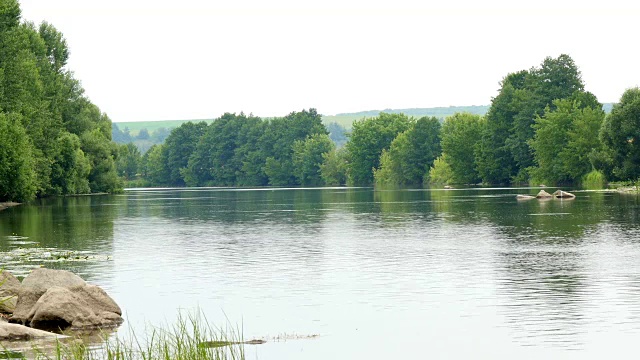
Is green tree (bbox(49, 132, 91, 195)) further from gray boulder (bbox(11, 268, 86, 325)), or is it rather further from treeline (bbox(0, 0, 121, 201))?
gray boulder (bbox(11, 268, 86, 325))

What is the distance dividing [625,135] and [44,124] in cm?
5793

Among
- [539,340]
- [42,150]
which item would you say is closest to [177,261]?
[539,340]

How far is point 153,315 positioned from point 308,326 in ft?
13.4

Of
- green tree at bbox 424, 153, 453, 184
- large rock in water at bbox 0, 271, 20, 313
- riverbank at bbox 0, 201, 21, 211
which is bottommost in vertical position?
large rock in water at bbox 0, 271, 20, 313

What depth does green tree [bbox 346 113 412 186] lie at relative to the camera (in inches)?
7692

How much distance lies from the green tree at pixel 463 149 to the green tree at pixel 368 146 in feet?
111

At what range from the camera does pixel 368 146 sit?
7692 inches

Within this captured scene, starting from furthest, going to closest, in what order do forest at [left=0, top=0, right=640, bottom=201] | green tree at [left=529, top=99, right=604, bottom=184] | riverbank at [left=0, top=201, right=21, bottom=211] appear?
green tree at [left=529, top=99, right=604, bottom=184] → forest at [left=0, top=0, right=640, bottom=201] → riverbank at [left=0, top=201, right=21, bottom=211]

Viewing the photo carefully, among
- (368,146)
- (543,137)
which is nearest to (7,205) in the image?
(543,137)

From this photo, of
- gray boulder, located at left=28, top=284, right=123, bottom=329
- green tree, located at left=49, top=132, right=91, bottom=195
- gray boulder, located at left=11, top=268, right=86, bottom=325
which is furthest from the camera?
green tree, located at left=49, top=132, right=91, bottom=195

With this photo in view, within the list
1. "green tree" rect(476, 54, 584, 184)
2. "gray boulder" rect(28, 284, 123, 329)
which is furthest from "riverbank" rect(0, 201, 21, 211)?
"green tree" rect(476, 54, 584, 184)

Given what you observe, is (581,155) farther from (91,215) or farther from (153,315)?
(153,315)

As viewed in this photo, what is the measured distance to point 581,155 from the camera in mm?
121062

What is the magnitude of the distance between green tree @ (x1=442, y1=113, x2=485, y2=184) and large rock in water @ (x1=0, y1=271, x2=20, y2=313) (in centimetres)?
13465
